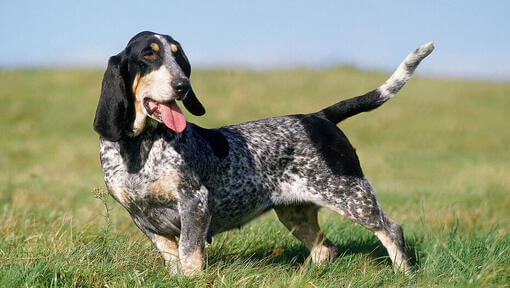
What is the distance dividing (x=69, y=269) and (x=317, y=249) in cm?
251

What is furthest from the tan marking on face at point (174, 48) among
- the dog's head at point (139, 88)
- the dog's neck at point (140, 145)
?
the dog's neck at point (140, 145)

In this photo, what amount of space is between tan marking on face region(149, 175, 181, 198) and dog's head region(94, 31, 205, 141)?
0.42 m

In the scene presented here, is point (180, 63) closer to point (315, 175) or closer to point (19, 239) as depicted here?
point (315, 175)

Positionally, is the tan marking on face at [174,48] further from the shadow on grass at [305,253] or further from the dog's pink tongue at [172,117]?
the shadow on grass at [305,253]

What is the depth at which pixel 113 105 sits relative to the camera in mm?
4293

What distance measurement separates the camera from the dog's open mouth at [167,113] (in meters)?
4.20

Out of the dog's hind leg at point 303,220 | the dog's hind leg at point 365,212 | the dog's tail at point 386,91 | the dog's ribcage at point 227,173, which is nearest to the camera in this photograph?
the dog's ribcage at point 227,173

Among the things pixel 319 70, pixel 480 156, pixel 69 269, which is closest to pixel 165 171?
pixel 69 269

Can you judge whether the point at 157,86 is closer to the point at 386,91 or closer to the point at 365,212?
the point at 365,212

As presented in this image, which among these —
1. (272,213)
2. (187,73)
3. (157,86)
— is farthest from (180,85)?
(272,213)

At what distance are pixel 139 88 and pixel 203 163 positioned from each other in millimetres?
842


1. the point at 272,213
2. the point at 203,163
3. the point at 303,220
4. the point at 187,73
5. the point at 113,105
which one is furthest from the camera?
the point at 272,213

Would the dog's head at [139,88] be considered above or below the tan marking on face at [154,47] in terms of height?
below

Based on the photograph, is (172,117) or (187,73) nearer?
(172,117)
